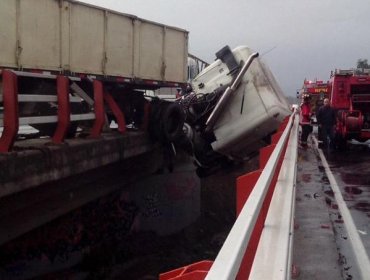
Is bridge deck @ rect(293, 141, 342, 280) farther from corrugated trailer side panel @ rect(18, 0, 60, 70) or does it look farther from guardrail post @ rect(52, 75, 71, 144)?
corrugated trailer side panel @ rect(18, 0, 60, 70)

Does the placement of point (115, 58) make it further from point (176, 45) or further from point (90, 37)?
point (176, 45)

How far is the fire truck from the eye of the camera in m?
17.8

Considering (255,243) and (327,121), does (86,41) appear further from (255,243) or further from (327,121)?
(327,121)

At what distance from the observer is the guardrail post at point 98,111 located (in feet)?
31.7

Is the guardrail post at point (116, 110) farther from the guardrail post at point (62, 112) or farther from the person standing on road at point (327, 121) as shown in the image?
the person standing on road at point (327, 121)

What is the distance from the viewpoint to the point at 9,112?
709cm

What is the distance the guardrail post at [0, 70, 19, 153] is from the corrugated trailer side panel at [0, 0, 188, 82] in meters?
1.11

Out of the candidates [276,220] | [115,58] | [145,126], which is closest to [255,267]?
[276,220]

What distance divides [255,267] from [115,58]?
28.8ft

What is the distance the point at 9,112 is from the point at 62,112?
126cm

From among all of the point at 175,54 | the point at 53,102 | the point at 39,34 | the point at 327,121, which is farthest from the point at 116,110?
the point at 327,121

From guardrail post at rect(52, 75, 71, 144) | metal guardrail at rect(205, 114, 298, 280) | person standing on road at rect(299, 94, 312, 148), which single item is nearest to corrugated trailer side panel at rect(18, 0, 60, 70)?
guardrail post at rect(52, 75, 71, 144)

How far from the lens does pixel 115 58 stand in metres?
11.2

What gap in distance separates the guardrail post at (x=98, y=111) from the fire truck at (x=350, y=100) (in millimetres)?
10406
